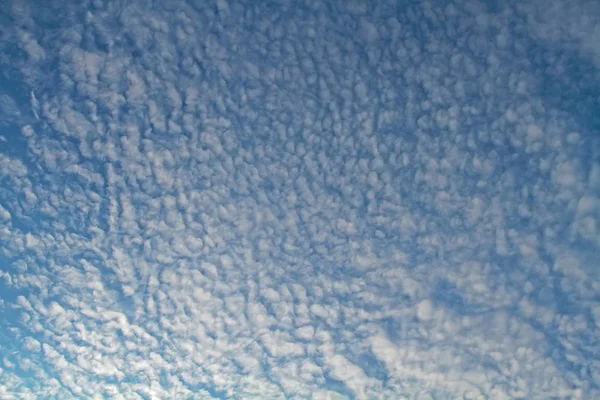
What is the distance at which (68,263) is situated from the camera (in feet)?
28.9

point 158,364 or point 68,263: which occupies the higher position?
point 68,263

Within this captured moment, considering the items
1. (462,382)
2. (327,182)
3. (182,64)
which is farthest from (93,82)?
(462,382)

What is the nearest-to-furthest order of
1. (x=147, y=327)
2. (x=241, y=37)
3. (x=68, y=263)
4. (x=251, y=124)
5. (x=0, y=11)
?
(x=0, y=11) → (x=241, y=37) → (x=251, y=124) → (x=68, y=263) → (x=147, y=327)

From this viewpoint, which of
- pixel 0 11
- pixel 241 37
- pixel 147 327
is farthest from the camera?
pixel 147 327

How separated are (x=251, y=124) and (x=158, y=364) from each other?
5.98 metres

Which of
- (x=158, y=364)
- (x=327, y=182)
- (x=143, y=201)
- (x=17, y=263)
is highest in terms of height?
(x=327, y=182)

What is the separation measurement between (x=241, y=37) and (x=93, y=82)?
2.56 metres

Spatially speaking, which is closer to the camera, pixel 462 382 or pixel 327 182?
pixel 327 182

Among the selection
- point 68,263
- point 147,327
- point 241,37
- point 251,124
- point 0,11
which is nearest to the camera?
point 0,11

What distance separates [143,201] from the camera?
325 inches

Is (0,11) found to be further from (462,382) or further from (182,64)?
(462,382)

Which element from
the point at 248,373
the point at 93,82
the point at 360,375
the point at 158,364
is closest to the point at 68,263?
the point at 158,364

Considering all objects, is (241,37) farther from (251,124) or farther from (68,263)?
(68,263)

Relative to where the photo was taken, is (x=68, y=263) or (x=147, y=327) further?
(x=147, y=327)
